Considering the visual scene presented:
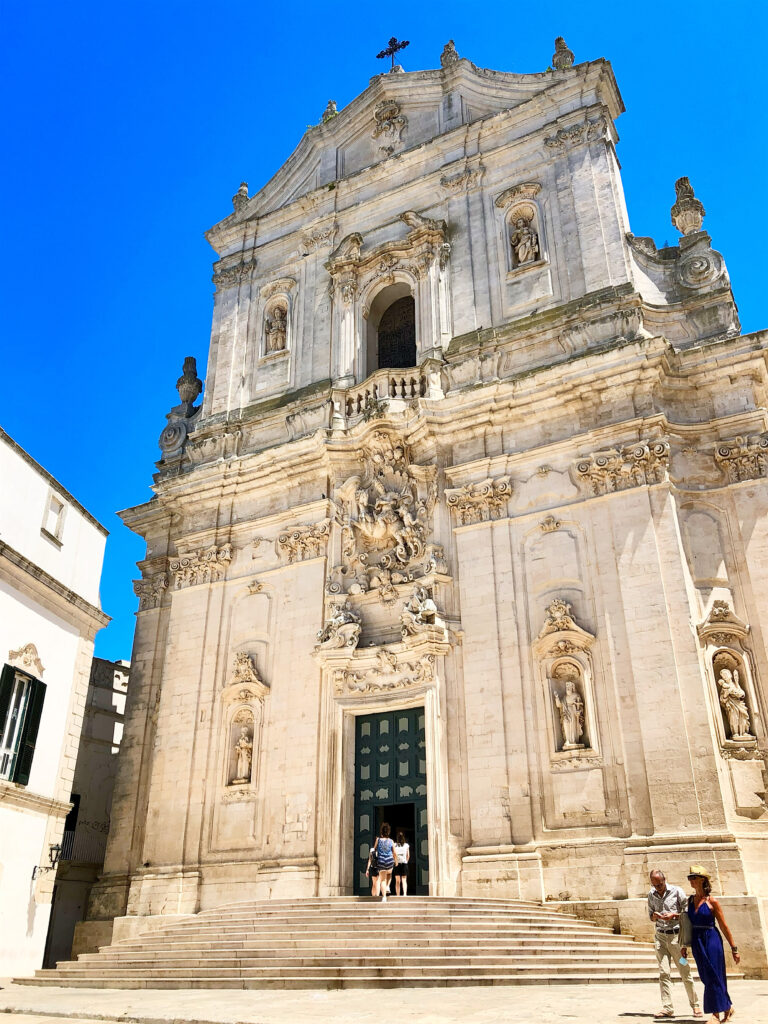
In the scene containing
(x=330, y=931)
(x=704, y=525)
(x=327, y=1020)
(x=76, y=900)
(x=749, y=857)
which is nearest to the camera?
(x=327, y=1020)

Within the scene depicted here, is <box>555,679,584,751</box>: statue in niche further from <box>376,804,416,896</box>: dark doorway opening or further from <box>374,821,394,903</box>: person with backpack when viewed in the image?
<box>374,821,394,903</box>: person with backpack

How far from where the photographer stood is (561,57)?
828 inches

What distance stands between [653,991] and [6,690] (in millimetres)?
10229

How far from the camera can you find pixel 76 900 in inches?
790

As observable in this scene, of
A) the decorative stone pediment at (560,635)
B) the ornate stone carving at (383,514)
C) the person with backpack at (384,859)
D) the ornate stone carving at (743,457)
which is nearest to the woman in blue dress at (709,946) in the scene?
the person with backpack at (384,859)

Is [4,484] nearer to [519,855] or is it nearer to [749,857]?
[519,855]

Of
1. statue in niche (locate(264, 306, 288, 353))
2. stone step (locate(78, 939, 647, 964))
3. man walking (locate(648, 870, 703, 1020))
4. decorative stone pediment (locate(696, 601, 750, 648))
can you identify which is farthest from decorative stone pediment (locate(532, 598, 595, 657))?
statue in niche (locate(264, 306, 288, 353))

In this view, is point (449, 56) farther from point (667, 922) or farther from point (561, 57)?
point (667, 922)

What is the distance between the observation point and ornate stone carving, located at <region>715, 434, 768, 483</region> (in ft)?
50.5

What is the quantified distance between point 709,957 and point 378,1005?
3.10 m

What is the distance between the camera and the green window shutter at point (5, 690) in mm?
13758

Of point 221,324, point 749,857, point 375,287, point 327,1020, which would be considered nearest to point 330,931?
point 327,1020

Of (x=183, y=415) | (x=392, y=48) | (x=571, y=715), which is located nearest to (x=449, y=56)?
→ (x=392, y=48)

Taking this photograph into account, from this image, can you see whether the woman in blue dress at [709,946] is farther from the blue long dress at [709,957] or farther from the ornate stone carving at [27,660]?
the ornate stone carving at [27,660]
